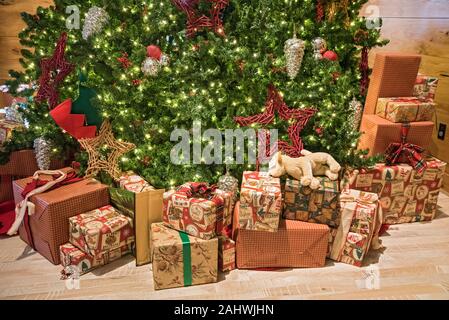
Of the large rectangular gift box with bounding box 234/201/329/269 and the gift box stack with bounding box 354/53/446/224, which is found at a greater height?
the gift box stack with bounding box 354/53/446/224

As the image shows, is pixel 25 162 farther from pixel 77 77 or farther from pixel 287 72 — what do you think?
pixel 287 72

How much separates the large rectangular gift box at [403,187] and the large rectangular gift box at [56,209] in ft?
4.80

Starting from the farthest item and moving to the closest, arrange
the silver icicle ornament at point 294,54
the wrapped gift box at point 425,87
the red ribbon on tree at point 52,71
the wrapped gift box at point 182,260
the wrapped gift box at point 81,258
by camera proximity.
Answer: the wrapped gift box at point 425,87
the red ribbon on tree at point 52,71
the silver icicle ornament at point 294,54
the wrapped gift box at point 81,258
the wrapped gift box at point 182,260

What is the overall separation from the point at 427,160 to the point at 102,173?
2.04m

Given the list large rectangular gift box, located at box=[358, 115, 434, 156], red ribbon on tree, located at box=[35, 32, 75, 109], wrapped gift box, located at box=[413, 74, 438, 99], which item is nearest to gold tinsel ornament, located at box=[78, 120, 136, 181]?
red ribbon on tree, located at box=[35, 32, 75, 109]

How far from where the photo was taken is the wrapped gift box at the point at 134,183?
2036 mm

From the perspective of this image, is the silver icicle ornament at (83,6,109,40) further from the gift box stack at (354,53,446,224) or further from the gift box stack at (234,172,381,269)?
the gift box stack at (354,53,446,224)

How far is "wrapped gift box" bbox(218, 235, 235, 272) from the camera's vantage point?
1.94m

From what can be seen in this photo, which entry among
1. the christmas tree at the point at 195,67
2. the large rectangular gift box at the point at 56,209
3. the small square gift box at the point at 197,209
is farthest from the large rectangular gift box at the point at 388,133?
the large rectangular gift box at the point at 56,209

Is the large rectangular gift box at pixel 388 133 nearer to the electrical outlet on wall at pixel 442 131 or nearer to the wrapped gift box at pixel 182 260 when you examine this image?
the electrical outlet on wall at pixel 442 131

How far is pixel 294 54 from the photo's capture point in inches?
83.6

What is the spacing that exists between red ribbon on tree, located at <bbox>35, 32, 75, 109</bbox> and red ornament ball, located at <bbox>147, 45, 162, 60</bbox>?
0.50m

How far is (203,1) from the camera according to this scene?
213cm

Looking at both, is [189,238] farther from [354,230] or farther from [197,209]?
[354,230]
